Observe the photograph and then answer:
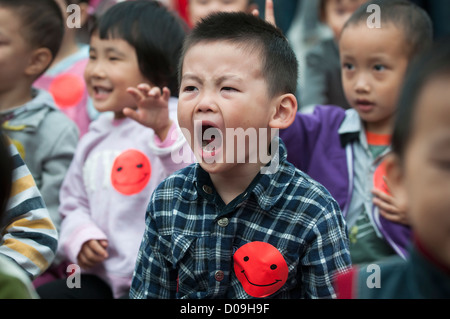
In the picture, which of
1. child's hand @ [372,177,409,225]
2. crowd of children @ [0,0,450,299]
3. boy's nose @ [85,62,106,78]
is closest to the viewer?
crowd of children @ [0,0,450,299]

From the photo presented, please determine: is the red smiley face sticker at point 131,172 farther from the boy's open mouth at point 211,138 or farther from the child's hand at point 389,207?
the child's hand at point 389,207

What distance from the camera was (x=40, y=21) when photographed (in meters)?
2.28

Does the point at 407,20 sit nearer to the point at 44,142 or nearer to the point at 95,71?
the point at 95,71

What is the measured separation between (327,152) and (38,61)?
3.93 feet

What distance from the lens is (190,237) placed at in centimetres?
148

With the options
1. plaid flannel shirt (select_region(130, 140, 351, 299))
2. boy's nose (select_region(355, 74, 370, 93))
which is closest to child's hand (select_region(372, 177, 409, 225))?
plaid flannel shirt (select_region(130, 140, 351, 299))

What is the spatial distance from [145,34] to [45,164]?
0.60m

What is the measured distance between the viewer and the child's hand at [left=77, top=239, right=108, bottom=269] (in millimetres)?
1872

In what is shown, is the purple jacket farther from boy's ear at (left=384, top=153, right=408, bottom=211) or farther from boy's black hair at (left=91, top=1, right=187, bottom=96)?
boy's ear at (left=384, top=153, right=408, bottom=211)

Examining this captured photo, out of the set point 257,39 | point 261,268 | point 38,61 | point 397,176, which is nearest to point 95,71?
point 38,61

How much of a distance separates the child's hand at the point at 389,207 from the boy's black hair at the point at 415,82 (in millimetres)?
763
